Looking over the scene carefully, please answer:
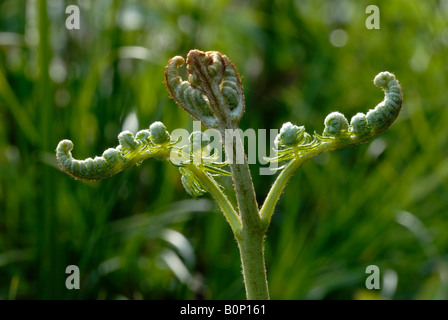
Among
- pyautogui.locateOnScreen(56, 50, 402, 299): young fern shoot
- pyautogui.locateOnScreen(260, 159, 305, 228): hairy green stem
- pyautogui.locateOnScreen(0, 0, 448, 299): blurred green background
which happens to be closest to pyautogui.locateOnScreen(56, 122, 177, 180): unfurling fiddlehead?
pyautogui.locateOnScreen(56, 50, 402, 299): young fern shoot

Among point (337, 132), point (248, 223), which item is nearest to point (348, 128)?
point (337, 132)

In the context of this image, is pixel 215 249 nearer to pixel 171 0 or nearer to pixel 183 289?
pixel 183 289

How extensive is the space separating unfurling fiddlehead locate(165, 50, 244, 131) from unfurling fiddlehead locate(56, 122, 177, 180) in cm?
3

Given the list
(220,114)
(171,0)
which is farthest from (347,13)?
(220,114)

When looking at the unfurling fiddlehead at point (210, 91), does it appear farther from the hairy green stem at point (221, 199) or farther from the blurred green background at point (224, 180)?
the blurred green background at point (224, 180)

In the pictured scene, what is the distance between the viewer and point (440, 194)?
6.19 feet

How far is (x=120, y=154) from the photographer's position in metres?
0.53

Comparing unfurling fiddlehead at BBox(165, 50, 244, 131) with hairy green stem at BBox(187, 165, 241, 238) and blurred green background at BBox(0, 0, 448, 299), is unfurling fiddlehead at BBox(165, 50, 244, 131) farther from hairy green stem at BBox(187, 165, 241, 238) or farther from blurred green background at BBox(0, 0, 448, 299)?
blurred green background at BBox(0, 0, 448, 299)

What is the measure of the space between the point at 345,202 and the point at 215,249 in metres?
0.44

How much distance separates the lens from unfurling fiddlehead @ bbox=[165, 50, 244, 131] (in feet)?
1.72

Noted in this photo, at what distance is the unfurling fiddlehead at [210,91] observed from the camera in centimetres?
52

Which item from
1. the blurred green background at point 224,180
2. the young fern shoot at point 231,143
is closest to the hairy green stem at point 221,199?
the young fern shoot at point 231,143

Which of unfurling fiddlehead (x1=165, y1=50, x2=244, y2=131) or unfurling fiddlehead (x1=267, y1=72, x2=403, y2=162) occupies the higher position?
unfurling fiddlehead (x1=165, y1=50, x2=244, y2=131)

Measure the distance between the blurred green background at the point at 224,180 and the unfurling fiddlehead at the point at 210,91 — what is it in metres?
0.80
